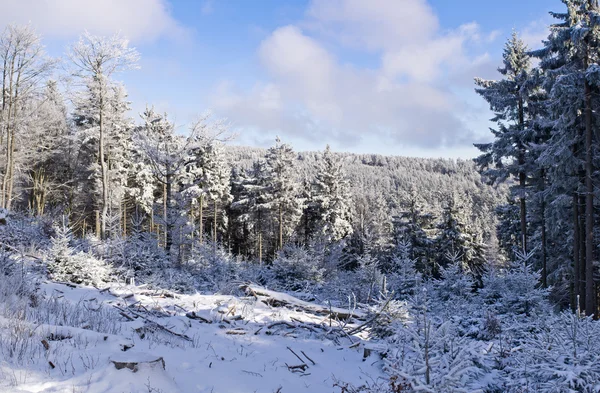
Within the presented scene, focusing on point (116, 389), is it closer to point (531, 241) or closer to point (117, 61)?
point (117, 61)

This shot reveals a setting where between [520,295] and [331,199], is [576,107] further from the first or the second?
[331,199]

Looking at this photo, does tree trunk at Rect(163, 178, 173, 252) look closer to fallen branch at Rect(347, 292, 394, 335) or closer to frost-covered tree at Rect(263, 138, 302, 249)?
fallen branch at Rect(347, 292, 394, 335)

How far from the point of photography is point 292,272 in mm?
18109

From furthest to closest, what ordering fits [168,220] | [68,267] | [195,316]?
[168,220]
[68,267]
[195,316]

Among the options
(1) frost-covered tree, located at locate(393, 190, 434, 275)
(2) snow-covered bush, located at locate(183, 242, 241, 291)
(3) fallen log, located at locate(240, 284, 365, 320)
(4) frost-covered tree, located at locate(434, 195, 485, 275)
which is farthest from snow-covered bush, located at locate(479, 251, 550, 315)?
(4) frost-covered tree, located at locate(434, 195, 485, 275)

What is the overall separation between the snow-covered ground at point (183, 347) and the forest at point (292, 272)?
39 mm

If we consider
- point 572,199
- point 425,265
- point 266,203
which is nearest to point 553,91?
point 572,199

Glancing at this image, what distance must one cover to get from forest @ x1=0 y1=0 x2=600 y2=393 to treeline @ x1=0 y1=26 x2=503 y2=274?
0.16 metres

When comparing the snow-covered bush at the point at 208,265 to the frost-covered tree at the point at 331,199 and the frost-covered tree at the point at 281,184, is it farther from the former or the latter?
the frost-covered tree at the point at 331,199

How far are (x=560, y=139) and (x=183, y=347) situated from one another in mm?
15668

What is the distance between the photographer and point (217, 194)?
119 ft

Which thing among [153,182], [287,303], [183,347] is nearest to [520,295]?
[287,303]

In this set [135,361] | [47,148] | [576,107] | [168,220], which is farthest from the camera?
[47,148]

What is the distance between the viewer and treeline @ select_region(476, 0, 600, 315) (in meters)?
→ 14.0
